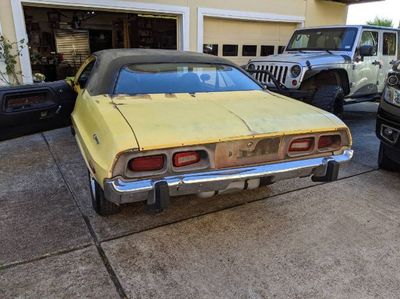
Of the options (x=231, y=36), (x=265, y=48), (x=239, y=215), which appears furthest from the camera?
(x=265, y=48)

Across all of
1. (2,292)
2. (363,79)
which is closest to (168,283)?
(2,292)

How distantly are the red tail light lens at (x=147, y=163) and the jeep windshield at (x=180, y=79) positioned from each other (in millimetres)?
1048

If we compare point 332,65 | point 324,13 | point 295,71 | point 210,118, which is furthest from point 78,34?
point 210,118

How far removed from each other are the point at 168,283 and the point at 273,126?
1.40 meters

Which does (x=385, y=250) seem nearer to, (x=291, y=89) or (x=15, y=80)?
(x=291, y=89)

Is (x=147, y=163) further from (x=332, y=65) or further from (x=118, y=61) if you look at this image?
(x=332, y=65)

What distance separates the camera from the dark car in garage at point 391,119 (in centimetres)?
381

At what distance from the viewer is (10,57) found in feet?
21.9

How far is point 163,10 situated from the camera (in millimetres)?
8141

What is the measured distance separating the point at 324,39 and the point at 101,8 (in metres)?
4.85

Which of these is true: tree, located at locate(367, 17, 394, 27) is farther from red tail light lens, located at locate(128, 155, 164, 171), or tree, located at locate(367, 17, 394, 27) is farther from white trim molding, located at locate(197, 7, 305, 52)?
red tail light lens, located at locate(128, 155, 164, 171)

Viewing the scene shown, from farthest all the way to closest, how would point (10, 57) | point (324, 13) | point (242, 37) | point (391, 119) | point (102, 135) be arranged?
point (324, 13), point (242, 37), point (10, 57), point (391, 119), point (102, 135)

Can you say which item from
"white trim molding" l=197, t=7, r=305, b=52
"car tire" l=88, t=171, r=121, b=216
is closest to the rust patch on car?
"car tire" l=88, t=171, r=121, b=216

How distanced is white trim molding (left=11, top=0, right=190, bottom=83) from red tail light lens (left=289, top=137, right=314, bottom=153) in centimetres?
621
